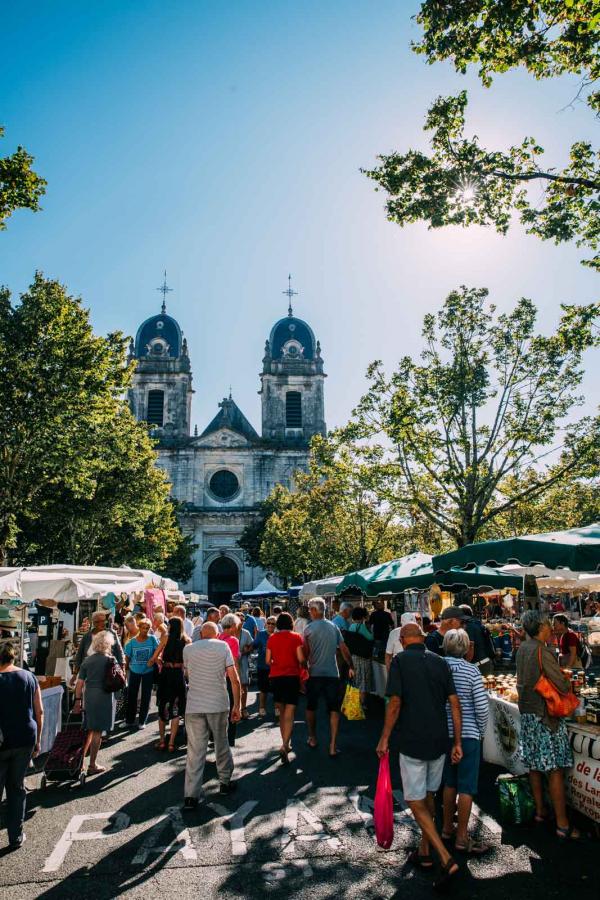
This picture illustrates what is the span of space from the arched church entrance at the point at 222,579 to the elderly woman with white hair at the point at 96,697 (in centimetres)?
4107

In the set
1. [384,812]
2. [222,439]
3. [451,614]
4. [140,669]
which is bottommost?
[384,812]

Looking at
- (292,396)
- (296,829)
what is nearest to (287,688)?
(296,829)

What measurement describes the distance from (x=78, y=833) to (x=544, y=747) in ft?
13.7

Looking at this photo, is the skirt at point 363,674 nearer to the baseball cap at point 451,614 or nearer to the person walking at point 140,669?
the person walking at point 140,669

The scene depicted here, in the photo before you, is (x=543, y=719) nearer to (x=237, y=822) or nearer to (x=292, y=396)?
(x=237, y=822)

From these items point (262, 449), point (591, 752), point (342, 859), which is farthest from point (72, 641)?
point (262, 449)

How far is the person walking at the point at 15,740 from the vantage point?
5090 millimetres

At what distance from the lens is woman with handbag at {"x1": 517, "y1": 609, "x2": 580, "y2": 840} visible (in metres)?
5.10

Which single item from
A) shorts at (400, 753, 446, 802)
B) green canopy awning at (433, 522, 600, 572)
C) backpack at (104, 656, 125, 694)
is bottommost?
shorts at (400, 753, 446, 802)

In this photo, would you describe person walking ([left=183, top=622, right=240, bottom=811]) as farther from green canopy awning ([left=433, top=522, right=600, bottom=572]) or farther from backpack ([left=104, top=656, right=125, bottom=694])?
green canopy awning ([left=433, top=522, right=600, bottom=572])

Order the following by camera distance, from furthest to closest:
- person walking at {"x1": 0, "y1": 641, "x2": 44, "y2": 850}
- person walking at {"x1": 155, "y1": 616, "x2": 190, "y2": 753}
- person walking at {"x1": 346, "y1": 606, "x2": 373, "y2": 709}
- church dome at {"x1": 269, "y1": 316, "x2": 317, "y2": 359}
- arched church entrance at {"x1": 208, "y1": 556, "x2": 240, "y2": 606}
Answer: church dome at {"x1": 269, "y1": 316, "x2": 317, "y2": 359}
arched church entrance at {"x1": 208, "y1": 556, "x2": 240, "y2": 606}
person walking at {"x1": 346, "y1": 606, "x2": 373, "y2": 709}
person walking at {"x1": 155, "y1": 616, "x2": 190, "y2": 753}
person walking at {"x1": 0, "y1": 641, "x2": 44, "y2": 850}

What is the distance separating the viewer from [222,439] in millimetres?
49156

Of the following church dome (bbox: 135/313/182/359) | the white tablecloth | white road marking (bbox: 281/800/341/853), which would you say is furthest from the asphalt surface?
church dome (bbox: 135/313/182/359)

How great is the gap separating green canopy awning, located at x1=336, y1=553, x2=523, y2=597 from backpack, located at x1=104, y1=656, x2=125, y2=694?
18.5 ft
